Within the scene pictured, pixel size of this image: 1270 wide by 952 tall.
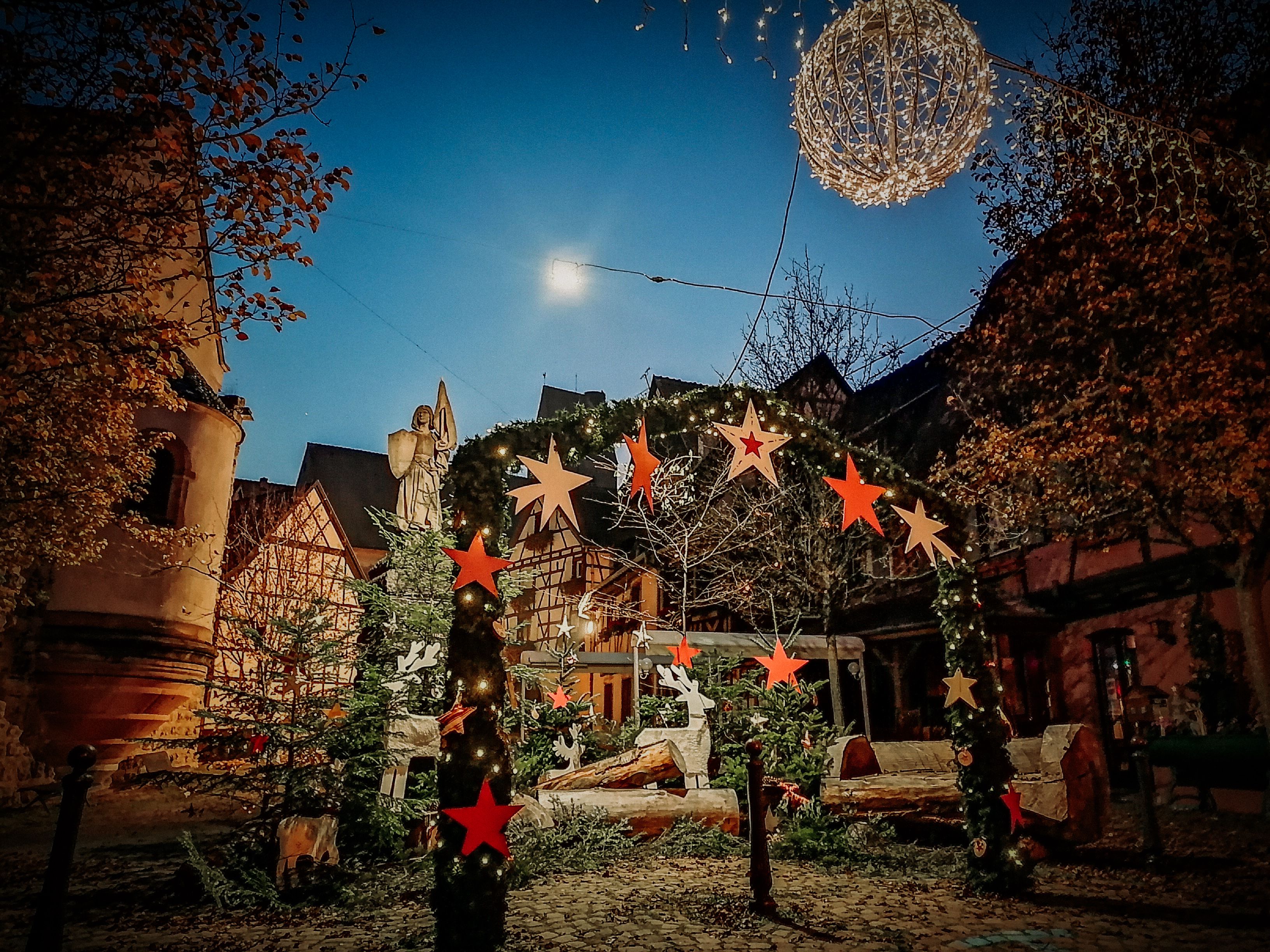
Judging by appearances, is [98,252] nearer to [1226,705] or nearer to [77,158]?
[77,158]

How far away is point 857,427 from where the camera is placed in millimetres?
22000

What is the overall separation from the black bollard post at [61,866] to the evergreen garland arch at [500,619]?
82.3 inches

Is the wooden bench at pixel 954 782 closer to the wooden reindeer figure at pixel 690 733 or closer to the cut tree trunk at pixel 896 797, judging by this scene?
the cut tree trunk at pixel 896 797

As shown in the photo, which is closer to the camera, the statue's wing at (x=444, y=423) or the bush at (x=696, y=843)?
the bush at (x=696, y=843)

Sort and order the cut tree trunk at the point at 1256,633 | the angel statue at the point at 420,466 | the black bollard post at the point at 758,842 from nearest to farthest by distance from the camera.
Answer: the black bollard post at the point at 758,842, the cut tree trunk at the point at 1256,633, the angel statue at the point at 420,466

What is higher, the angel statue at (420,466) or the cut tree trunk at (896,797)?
the angel statue at (420,466)

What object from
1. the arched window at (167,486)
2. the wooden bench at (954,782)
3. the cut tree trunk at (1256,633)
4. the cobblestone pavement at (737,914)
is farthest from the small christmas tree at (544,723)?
the cut tree trunk at (1256,633)

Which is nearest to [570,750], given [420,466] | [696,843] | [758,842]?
[696,843]

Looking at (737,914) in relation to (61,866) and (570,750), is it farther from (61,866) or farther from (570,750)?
(570,750)

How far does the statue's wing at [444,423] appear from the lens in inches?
468

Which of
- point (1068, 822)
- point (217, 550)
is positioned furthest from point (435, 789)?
point (217, 550)

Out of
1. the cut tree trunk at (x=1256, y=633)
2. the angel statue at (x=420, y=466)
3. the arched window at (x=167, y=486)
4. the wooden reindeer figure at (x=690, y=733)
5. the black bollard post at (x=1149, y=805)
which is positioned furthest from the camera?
the arched window at (x=167, y=486)

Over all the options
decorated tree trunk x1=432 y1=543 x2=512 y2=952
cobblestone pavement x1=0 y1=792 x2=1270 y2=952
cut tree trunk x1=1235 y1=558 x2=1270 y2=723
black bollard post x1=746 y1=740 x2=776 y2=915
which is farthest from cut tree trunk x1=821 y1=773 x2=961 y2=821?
cut tree trunk x1=1235 y1=558 x2=1270 y2=723

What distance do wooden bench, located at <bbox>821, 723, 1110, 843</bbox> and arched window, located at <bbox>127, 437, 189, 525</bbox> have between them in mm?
14035
